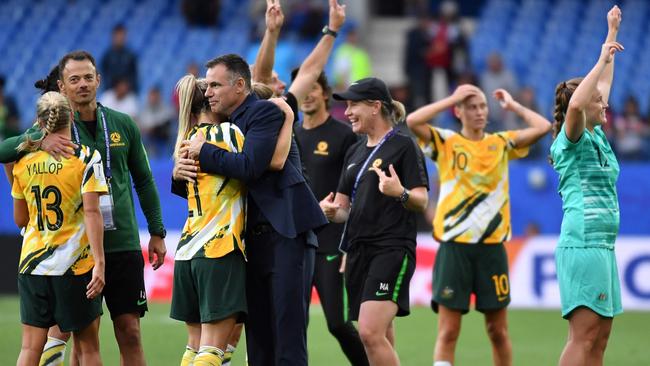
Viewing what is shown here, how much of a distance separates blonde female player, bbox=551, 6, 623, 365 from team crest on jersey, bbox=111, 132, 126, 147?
2.84 metres

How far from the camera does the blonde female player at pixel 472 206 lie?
955 cm

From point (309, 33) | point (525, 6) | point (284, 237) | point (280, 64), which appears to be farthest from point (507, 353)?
point (525, 6)

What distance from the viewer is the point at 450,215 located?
9.75 m

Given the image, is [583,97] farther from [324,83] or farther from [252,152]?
[324,83]

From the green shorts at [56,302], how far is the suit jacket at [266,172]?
121cm

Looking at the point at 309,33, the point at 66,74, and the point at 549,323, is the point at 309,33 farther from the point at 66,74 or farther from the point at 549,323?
the point at 66,74

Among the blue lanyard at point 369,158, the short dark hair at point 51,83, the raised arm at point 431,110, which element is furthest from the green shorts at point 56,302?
the raised arm at point 431,110

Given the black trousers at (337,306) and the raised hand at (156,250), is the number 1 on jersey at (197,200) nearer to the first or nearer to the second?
the raised hand at (156,250)

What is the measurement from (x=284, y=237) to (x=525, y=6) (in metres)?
17.4

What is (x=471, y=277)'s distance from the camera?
9.62 meters

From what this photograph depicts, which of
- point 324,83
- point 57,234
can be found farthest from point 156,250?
point 324,83

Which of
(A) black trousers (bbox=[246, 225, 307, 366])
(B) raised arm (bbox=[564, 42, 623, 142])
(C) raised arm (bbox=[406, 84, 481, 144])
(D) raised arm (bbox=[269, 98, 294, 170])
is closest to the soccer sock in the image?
(A) black trousers (bbox=[246, 225, 307, 366])

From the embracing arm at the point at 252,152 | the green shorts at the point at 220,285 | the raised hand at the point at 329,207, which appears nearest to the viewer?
the embracing arm at the point at 252,152

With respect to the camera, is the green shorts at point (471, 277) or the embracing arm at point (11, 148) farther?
the green shorts at point (471, 277)
